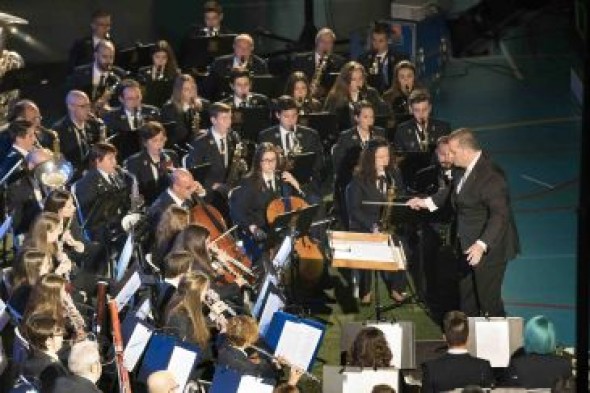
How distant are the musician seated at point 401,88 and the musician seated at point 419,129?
957 mm

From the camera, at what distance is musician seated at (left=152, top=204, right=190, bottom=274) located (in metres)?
12.7

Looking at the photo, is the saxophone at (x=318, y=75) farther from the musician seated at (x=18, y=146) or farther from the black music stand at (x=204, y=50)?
the musician seated at (x=18, y=146)

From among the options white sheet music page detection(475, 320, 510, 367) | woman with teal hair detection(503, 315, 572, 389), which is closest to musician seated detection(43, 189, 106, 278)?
white sheet music page detection(475, 320, 510, 367)

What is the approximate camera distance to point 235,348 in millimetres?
10750

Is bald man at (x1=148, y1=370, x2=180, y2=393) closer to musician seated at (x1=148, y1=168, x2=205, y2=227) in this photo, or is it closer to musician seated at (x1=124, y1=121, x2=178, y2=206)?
musician seated at (x1=148, y1=168, x2=205, y2=227)

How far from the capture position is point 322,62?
1741cm

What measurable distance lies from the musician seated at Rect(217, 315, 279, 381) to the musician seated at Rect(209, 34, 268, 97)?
6796 millimetres

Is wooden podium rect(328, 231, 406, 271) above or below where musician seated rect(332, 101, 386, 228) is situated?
below

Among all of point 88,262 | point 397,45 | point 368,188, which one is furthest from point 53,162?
point 397,45

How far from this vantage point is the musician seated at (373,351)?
10.3 metres

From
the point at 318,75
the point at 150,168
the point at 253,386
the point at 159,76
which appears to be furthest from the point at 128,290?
the point at 318,75

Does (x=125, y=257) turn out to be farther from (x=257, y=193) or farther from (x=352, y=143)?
(x=352, y=143)

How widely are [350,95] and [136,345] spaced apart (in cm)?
589

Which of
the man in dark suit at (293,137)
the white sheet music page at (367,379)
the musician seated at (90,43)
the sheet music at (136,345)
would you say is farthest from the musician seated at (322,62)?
the white sheet music page at (367,379)
